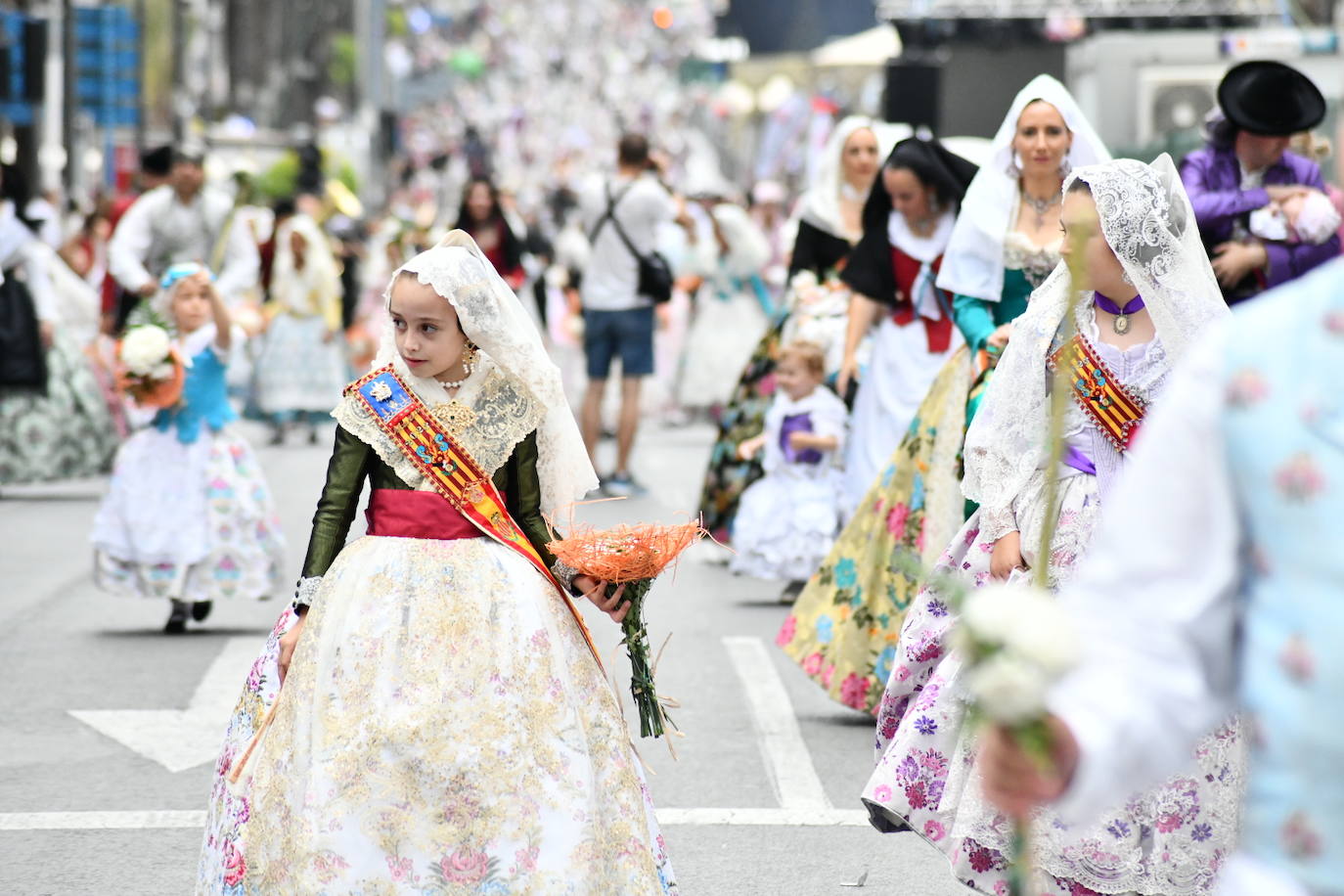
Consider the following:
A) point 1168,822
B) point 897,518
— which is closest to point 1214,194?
point 897,518

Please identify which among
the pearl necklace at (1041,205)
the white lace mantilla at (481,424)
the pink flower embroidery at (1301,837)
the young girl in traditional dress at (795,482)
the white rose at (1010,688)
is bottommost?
the young girl in traditional dress at (795,482)

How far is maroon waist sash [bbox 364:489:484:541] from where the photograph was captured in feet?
14.8

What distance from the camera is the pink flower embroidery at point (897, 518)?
24.1ft

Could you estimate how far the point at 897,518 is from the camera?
24.2 ft

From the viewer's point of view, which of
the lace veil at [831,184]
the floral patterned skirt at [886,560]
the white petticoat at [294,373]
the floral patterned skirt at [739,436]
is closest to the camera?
the floral patterned skirt at [886,560]

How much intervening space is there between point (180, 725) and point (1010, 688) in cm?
541

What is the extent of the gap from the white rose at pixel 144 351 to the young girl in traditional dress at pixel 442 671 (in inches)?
168

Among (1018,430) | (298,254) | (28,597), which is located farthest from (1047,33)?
(1018,430)

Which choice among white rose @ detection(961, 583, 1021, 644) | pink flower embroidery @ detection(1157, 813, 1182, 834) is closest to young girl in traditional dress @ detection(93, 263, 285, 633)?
pink flower embroidery @ detection(1157, 813, 1182, 834)

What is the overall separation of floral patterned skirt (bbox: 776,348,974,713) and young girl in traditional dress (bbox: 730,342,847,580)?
96.8 inches

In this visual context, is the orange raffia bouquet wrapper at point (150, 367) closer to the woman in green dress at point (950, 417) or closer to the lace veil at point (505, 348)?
the woman in green dress at point (950, 417)

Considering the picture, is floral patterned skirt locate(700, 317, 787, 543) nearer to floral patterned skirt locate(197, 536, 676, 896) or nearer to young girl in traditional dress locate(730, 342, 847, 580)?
young girl in traditional dress locate(730, 342, 847, 580)

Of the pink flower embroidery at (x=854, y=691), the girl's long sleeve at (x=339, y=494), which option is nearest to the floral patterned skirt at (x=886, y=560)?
the pink flower embroidery at (x=854, y=691)

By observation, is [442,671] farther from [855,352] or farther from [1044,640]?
[855,352]
